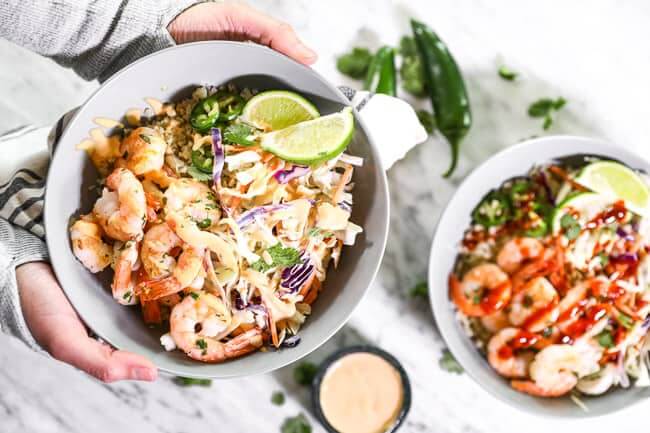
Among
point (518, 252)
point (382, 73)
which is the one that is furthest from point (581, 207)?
point (382, 73)

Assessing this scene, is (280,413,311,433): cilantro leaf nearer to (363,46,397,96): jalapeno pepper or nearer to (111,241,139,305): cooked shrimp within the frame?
(111,241,139,305): cooked shrimp

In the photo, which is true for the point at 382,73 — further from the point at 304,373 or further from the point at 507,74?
the point at 304,373

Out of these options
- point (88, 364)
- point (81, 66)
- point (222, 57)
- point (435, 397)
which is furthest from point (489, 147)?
point (88, 364)

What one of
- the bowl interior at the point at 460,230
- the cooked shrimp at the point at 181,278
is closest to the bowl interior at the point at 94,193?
the cooked shrimp at the point at 181,278

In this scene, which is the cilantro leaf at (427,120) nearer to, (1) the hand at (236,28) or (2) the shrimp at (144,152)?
(1) the hand at (236,28)

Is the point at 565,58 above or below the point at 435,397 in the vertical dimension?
above

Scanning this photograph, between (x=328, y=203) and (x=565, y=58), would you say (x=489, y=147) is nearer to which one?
(x=565, y=58)
